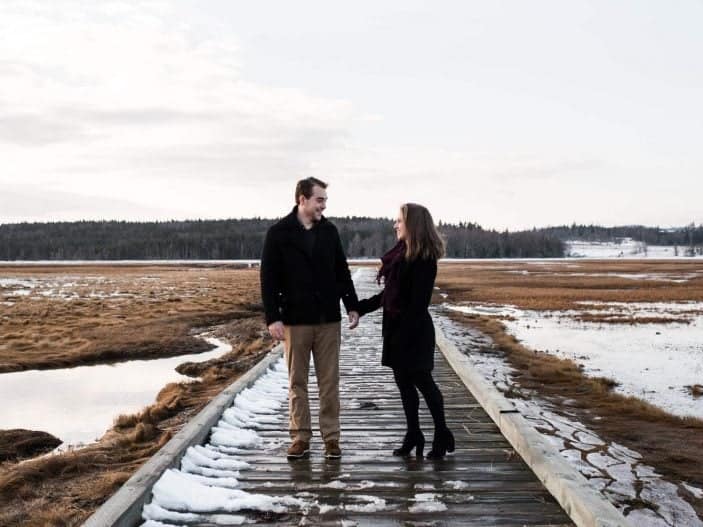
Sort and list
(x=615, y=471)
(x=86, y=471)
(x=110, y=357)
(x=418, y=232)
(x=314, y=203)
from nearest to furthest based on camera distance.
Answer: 1. (x=418, y=232)
2. (x=314, y=203)
3. (x=86, y=471)
4. (x=615, y=471)
5. (x=110, y=357)

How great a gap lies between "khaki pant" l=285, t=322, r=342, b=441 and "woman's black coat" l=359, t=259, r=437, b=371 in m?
0.43

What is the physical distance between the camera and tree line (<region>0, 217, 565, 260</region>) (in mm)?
152750

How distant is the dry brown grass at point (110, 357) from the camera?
5816 millimetres

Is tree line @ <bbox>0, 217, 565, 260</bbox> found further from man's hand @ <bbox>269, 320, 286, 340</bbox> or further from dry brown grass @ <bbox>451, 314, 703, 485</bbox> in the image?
man's hand @ <bbox>269, 320, 286, 340</bbox>

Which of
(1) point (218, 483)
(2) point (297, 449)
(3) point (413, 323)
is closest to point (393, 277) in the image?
(3) point (413, 323)

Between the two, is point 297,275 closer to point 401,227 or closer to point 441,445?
point 401,227

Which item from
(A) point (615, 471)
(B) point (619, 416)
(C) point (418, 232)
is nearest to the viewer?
(C) point (418, 232)

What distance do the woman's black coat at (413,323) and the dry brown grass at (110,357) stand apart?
275 centimetres

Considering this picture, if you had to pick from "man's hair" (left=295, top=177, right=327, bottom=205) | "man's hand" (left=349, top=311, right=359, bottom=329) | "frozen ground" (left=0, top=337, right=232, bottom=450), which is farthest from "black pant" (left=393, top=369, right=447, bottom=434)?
"frozen ground" (left=0, top=337, right=232, bottom=450)

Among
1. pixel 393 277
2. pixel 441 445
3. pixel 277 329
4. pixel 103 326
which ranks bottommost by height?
pixel 103 326

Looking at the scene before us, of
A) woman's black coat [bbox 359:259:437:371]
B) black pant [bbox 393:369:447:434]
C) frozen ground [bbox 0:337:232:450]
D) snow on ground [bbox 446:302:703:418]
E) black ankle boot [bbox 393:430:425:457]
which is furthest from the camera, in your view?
snow on ground [bbox 446:302:703:418]

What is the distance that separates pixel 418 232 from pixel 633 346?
13.5 m

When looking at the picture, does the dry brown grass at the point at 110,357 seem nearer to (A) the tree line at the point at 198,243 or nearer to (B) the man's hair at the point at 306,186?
(B) the man's hair at the point at 306,186

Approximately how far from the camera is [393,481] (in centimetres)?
442
